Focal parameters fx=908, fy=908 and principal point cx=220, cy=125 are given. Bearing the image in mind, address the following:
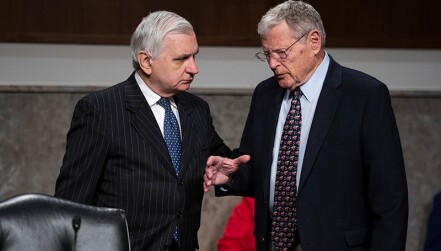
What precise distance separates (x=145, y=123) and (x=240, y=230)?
1.31 meters

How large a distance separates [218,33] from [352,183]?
1740 millimetres

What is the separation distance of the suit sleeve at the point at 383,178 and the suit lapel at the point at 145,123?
0.65 meters

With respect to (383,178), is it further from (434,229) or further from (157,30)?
(434,229)

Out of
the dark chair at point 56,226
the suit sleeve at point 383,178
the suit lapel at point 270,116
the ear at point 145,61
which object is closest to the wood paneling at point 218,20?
the suit lapel at point 270,116

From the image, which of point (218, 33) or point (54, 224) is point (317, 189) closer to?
point (54, 224)

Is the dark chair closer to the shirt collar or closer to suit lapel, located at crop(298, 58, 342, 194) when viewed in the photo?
suit lapel, located at crop(298, 58, 342, 194)

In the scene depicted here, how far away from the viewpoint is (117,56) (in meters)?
4.45

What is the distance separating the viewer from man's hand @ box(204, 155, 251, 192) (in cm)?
301

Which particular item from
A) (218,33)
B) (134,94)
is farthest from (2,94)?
(134,94)

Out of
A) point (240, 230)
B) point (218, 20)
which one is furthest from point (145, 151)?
point (218, 20)

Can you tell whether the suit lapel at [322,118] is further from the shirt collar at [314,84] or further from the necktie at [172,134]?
the necktie at [172,134]

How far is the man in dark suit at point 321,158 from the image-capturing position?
2.88 meters

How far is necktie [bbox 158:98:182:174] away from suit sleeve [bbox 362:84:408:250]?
0.62 metres

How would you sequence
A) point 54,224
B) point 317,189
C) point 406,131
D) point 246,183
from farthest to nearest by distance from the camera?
1. point 406,131
2. point 246,183
3. point 317,189
4. point 54,224
